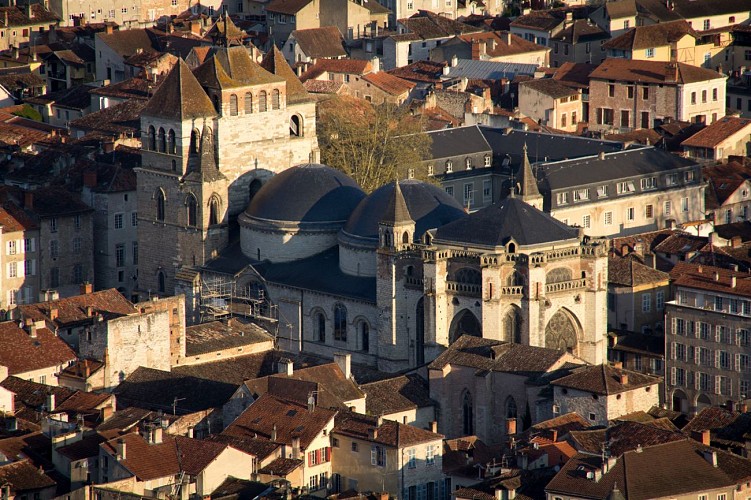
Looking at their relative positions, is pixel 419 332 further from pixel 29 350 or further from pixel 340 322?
pixel 29 350

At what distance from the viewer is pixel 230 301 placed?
141 m

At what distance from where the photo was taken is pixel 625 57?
195 m

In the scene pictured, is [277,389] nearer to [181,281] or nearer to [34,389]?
[34,389]

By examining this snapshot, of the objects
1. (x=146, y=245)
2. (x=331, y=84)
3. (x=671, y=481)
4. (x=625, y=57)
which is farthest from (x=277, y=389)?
(x=625, y=57)

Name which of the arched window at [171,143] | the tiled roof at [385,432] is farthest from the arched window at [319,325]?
the tiled roof at [385,432]

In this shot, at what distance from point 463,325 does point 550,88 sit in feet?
190

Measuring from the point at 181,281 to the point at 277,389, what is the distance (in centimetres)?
2715

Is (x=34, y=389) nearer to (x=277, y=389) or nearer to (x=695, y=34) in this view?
(x=277, y=389)

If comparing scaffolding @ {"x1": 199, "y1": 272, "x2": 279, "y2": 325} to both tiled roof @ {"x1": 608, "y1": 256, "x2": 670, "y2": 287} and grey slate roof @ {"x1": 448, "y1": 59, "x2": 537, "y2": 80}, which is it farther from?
grey slate roof @ {"x1": 448, "y1": 59, "x2": 537, "y2": 80}

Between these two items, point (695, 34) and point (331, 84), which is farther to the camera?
point (695, 34)

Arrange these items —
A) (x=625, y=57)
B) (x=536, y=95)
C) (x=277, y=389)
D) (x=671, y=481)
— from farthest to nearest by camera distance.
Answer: (x=625, y=57)
(x=536, y=95)
(x=277, y=389)
(x=671, y=481)

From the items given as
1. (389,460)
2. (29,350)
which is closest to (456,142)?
(29,350)

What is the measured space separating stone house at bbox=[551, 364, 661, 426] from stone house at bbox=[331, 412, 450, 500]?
7079 mm

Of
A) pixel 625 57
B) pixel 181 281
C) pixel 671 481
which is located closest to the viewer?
pixel 671 481
